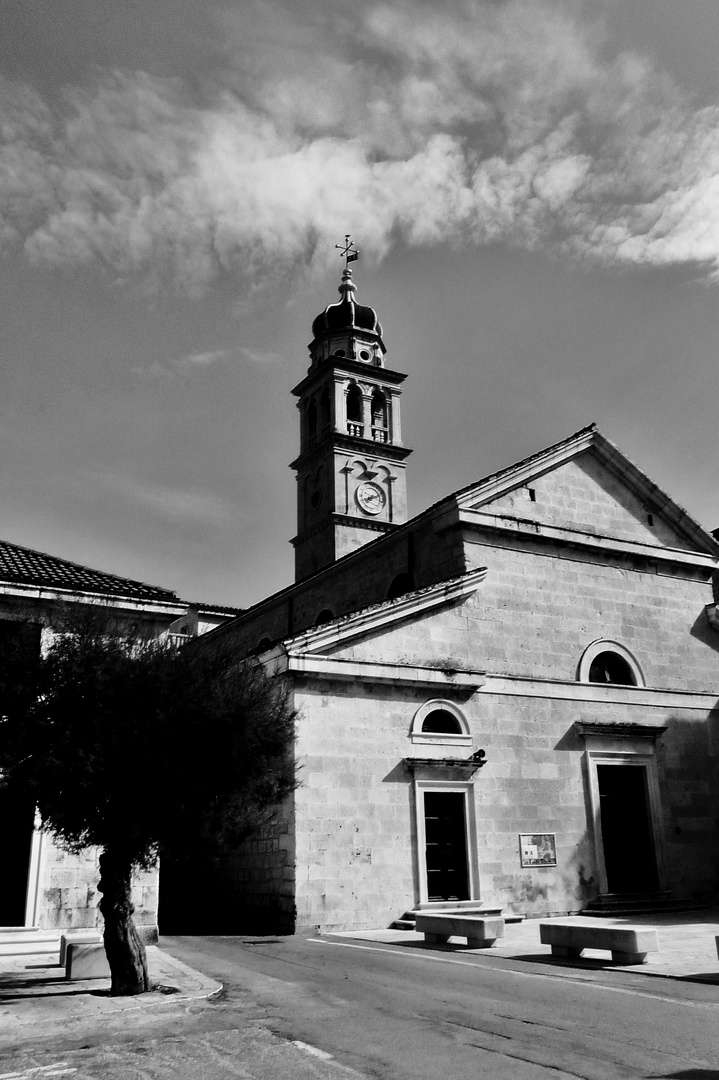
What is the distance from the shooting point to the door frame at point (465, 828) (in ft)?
66.2

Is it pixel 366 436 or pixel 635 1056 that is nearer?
pixel 635 1056

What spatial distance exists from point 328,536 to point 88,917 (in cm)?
2873

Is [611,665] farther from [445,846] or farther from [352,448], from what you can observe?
Answer: [352,448]

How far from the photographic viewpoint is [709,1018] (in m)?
9.39

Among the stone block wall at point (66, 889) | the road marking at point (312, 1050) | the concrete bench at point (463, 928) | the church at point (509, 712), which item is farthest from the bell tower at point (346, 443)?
the road marking at point (312, 1050)

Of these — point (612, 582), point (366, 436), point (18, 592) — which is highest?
point (366, 436)

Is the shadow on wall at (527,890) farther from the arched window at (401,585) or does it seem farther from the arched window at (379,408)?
the arched window at (379,408)

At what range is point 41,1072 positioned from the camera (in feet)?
24.1

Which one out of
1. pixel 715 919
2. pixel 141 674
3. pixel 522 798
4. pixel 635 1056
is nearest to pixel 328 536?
pixel 522 798

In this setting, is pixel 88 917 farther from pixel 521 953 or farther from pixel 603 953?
pixel 603 953

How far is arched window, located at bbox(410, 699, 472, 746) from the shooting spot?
2109cm

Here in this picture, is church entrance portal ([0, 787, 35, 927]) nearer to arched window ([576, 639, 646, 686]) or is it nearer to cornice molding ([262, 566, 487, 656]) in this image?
cornice molding ([262, 566, 487, 656])

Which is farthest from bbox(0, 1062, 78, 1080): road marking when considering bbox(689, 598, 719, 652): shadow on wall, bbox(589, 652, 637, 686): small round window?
bbox(689, 598, 719, 652): shadow on wall

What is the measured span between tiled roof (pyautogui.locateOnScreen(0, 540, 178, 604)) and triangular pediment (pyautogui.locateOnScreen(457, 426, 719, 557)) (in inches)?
377
